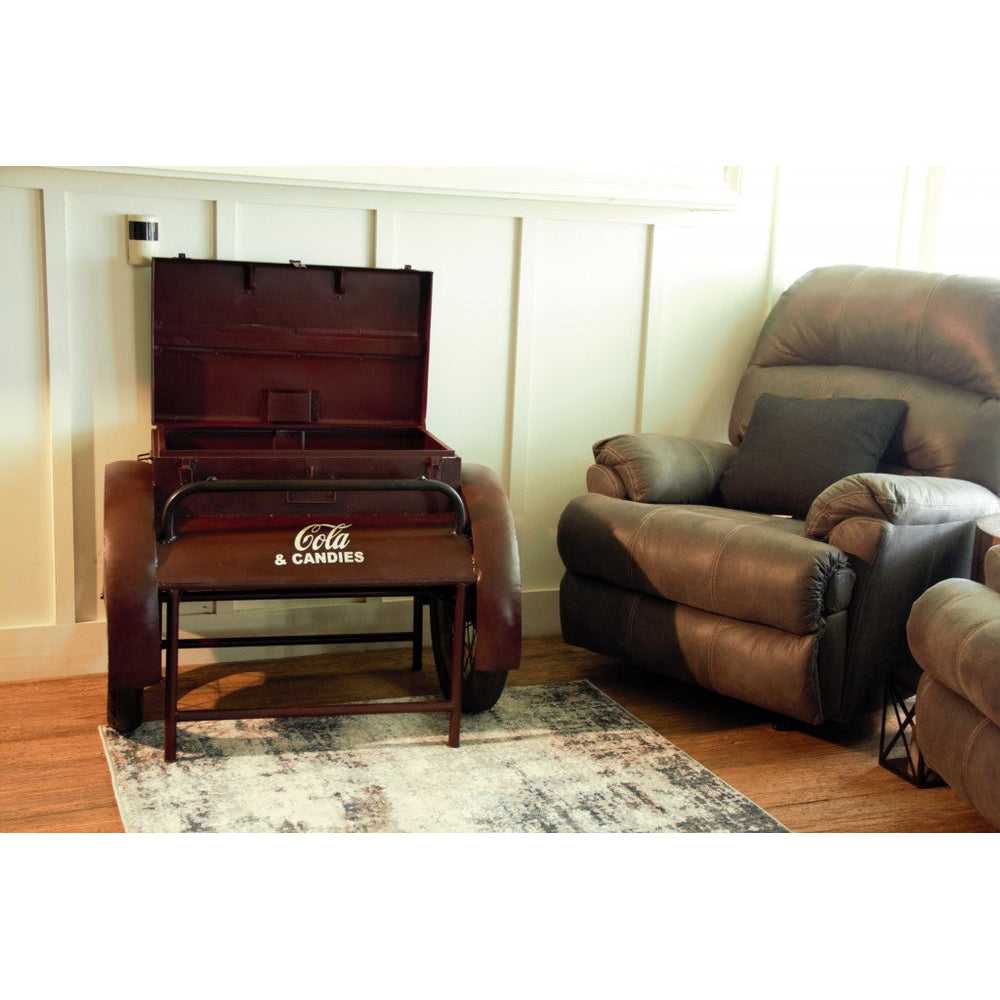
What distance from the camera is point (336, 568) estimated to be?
2605 mm

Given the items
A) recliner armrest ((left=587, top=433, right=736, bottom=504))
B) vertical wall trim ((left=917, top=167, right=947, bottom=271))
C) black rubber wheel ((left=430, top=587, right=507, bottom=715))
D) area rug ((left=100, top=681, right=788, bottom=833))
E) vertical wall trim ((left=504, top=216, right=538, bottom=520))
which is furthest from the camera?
vertical wall trim ((left=917, top=167, right=947, bottom=271))

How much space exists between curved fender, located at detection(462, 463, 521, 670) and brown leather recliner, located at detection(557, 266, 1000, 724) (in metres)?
0.47

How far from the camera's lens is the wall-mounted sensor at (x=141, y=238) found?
308cm

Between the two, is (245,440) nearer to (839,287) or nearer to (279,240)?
(279,240)

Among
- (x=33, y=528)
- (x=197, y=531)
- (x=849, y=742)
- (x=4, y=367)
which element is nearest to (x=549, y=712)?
(x=849, y=742)

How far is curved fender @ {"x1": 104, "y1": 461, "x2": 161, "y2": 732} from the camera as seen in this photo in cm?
251

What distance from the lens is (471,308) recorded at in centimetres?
356

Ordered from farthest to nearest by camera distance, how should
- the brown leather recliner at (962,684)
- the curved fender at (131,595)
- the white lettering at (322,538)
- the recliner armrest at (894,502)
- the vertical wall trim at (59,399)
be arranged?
the vertical wall trim at (59,399), the recliner armrest at (894,502), the white lettering at (322,538), the curved fender at (131,595), the brown leather recliner at (962,684)

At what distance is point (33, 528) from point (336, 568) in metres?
1.10

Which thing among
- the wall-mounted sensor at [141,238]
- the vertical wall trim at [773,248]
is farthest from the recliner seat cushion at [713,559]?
the wall-mounted sensor at [141,238]

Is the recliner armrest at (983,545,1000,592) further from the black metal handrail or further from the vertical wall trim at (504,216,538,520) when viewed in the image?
the vertical wall trim at (504,216,538,520)

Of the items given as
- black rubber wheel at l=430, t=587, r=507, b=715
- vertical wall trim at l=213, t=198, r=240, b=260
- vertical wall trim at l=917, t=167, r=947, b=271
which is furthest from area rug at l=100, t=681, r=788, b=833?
vertical wall trim at l=917, t=167, r=947, b=271

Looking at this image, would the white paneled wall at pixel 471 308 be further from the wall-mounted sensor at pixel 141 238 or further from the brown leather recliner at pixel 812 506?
the brown leather recliner at pixel 812 506

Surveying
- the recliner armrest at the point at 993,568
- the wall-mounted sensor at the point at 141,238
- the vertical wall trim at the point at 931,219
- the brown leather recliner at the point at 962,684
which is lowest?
the brown leather recliner at the point at 962,684
